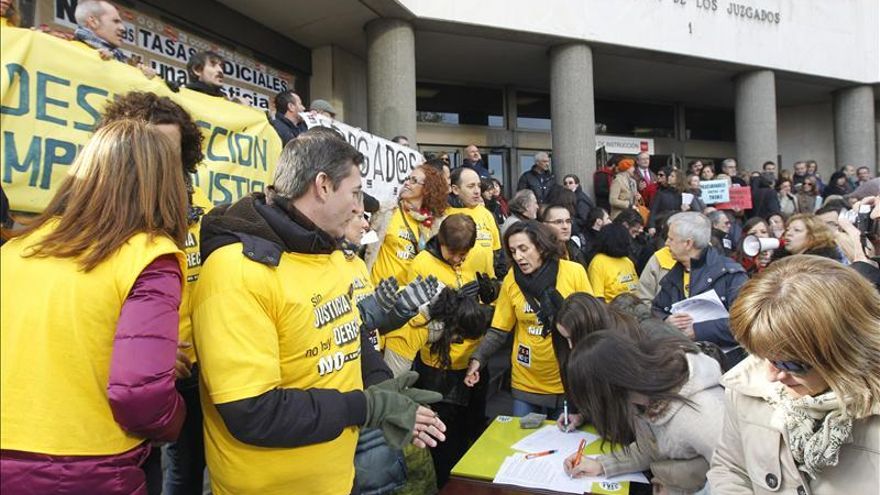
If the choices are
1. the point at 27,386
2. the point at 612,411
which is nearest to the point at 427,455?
the point at 612,411

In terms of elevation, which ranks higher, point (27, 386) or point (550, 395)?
point (27, 386)

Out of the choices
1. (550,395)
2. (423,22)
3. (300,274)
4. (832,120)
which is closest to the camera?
(300,274)

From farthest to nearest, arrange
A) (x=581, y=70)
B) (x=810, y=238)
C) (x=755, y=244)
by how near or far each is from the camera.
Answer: (x=581, y=70) < (x=810, y=238) < (x=755, y=244)

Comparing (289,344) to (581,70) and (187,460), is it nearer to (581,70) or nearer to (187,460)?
(187,460)

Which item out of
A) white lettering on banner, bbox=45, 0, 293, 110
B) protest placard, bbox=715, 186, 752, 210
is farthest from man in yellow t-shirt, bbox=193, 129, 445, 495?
protest placard, bbox=715, 186, 752, 210

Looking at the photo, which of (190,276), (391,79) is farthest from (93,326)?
(391,79)

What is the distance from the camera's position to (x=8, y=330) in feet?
3.93

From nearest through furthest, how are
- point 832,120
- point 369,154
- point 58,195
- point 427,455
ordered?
point 58,195 → point 427,455 → point 369,154 → point 832,120

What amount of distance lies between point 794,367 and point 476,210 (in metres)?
3.82

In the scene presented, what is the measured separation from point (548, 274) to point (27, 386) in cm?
274

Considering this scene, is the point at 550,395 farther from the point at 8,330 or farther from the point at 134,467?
the point at 8,330

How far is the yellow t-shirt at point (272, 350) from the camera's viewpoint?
1.50 metres

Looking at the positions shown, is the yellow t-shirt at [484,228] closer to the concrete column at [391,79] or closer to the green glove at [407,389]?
the green glove at [407,389]

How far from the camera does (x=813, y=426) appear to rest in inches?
55.6
